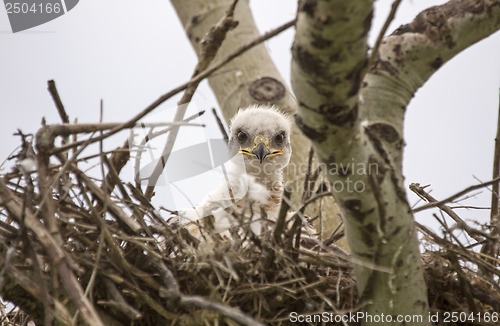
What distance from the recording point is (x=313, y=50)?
2252mm

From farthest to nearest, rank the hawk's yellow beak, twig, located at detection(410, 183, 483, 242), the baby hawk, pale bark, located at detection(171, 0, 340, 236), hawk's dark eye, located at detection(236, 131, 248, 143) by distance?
pale bark, located at detection(171, 0, 340, 236) → hawk's dark eye, located at detection(236, 131, 248, 143) → the hawk's yellow beak → the baby hawk → twig, located at detection(410, 183, 483, 242)

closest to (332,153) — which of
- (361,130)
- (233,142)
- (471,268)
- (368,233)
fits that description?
(361,130)

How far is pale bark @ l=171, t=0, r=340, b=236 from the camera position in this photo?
5.23 m

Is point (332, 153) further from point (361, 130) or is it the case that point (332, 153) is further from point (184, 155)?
point (184, 155)

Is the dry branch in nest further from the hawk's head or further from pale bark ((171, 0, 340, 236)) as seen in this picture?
pale bark ((171, 0, 340, 236))

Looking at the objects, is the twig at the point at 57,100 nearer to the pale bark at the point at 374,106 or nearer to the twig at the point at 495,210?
the pale bark at the point at 374,106

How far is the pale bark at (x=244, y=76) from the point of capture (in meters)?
5.23

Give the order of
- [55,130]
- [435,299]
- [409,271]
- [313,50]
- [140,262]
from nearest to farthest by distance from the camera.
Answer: [313,50]
[55,130]
[409,271]
[140,262]
[435,299]

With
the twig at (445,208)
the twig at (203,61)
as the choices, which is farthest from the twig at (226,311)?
Answer: the twig at (445,208)

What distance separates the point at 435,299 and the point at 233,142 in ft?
6.94

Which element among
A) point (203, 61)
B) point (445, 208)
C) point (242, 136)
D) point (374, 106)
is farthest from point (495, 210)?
point (242, 136)

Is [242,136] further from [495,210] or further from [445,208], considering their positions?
[495,210]

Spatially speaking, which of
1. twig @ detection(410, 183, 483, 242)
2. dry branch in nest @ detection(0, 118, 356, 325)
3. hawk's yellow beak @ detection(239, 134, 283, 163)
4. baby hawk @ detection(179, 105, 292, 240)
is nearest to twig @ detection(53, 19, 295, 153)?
dry branch in nest @ detection(0, 118, 356, 325)

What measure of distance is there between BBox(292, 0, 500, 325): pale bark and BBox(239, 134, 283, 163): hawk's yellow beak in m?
1.85
